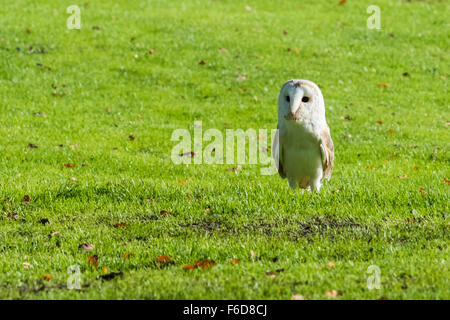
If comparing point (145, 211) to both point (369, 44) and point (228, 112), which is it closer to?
point (228, 112)

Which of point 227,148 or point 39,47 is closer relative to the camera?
point 227,148

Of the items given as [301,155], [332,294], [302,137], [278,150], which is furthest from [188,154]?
[332,294]

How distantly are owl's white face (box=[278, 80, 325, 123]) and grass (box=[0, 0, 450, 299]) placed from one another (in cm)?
146

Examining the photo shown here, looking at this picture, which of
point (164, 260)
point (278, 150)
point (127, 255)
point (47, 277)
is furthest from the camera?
point (278, 150)

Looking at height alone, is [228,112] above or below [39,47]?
below

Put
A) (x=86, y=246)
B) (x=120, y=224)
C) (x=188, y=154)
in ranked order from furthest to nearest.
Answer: (x=188, y=154) → (x=120, y=224) → (x=86, y=246)

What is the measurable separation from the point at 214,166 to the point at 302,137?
406 cm

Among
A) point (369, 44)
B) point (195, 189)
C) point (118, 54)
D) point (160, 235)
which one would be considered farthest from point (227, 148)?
point (369, 44)

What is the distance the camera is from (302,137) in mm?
7453

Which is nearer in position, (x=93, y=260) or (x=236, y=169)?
(x=93, y=260)

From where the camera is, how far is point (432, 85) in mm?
17484

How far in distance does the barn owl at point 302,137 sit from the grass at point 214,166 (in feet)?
1.48

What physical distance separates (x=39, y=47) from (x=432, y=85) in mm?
12469

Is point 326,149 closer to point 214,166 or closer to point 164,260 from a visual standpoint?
point 164,260
